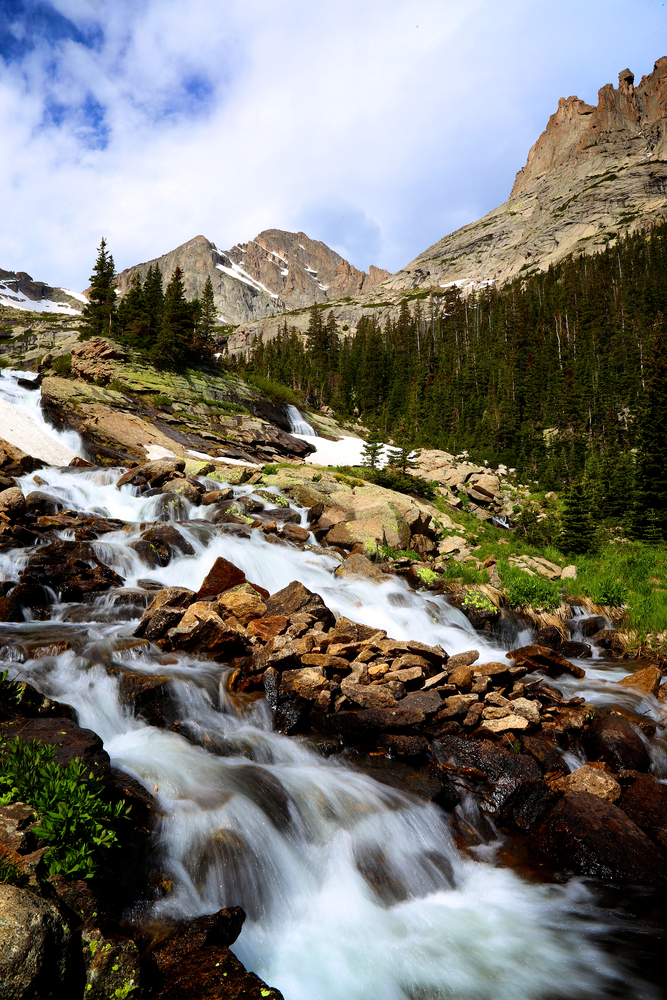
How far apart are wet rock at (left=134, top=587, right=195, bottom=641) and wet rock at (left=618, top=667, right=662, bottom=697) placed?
9959mm

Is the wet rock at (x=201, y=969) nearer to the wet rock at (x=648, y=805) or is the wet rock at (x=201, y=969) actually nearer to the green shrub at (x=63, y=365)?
the wet rock at (x=648, y=805)

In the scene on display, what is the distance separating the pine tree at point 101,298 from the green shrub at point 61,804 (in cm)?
4728

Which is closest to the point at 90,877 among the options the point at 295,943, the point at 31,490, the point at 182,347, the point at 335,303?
the point at 295,943

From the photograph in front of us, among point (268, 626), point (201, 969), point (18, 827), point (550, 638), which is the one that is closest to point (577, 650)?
point (550, 638)

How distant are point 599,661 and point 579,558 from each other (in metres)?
6.59

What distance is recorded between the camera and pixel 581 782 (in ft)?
22.0

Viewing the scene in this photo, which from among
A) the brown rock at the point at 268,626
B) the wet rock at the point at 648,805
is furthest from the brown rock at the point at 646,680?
the brown rock at the point at 268,626

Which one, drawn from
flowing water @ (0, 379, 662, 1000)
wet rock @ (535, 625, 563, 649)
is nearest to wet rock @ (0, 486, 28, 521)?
flowing water @ (0, 379, 662, 1000)

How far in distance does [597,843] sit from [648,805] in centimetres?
121

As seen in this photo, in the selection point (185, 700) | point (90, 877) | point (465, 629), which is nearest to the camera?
point (90, 877)

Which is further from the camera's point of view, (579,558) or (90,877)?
(579,558)

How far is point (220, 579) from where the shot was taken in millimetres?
12234

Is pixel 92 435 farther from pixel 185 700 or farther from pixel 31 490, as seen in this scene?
pixel 185 700

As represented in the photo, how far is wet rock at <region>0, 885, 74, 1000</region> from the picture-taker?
236cm
